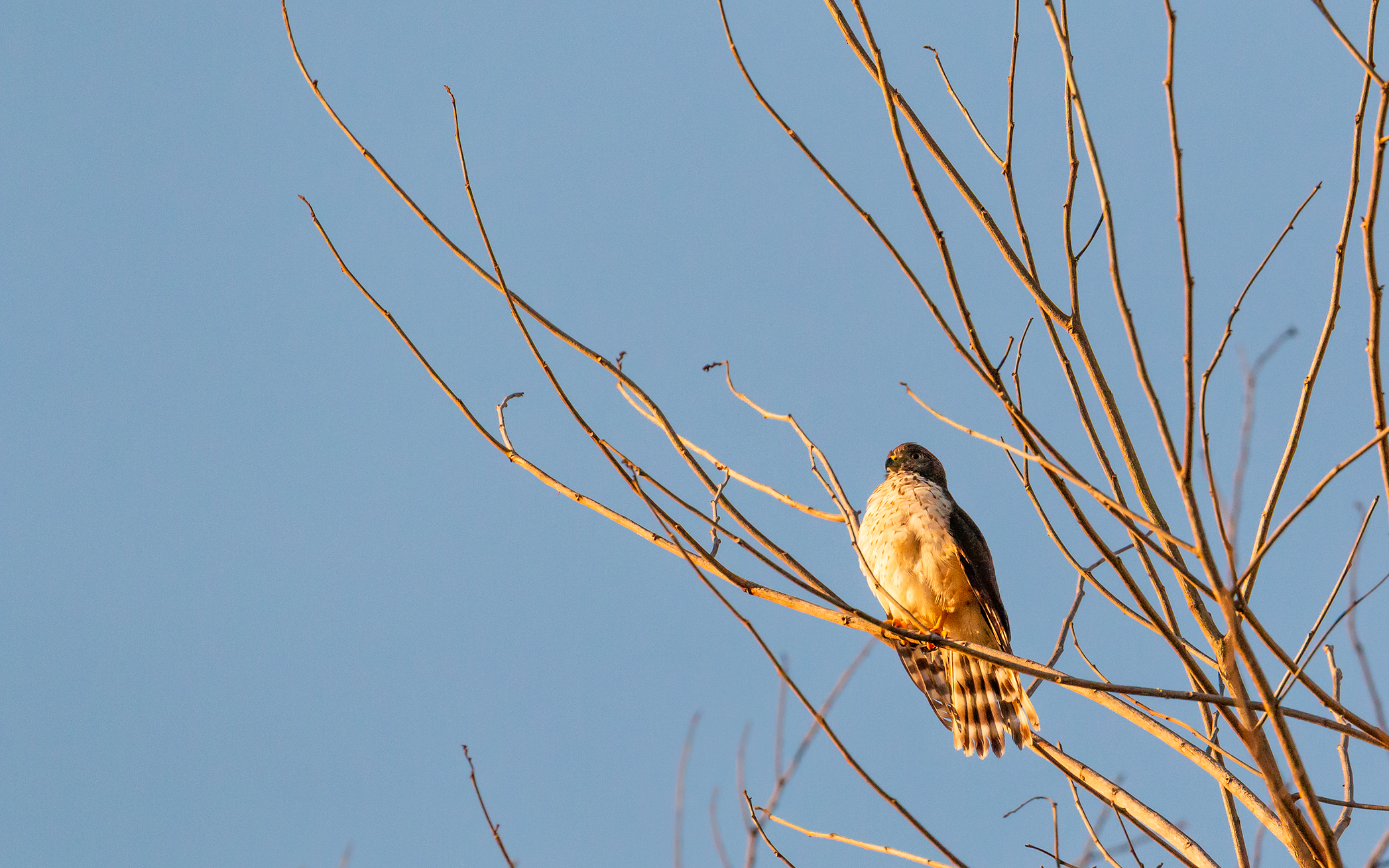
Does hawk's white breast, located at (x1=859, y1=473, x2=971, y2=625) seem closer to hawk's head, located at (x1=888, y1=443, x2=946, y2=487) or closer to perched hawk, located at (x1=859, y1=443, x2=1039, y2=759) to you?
perched hawk, located at (x1=859, y1=443, x2=1039, y2=759)

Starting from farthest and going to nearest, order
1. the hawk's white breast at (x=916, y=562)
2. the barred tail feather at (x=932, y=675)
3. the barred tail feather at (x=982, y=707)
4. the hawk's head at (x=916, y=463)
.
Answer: the hawk's head at (x=916, y=463), the hawk's white breast at (x=916, y=562), the barred tail feather at (x=932, y=675), the barred tail feather at (x=982, y=707)

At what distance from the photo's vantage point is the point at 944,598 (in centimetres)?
502

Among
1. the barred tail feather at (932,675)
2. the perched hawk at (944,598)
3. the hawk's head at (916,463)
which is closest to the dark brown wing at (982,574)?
the perched hawk at (944,598)

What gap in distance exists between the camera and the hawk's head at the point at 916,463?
5969 millimetres

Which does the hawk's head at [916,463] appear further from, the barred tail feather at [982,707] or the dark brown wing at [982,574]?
the barred tail feather at [982,707]

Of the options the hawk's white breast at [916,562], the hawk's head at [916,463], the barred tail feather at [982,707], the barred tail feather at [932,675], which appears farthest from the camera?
the hawk's head at [916,463]

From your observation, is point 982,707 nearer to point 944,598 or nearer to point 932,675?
point 932,675

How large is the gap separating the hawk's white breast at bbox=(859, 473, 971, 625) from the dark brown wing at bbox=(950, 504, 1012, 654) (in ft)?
0.13

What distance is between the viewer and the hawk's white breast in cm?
500

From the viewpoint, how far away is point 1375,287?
79.2 inches

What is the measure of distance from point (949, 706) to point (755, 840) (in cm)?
209

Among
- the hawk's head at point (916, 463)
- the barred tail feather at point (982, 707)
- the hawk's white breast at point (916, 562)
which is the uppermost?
the hawk's head at point (916, 463)

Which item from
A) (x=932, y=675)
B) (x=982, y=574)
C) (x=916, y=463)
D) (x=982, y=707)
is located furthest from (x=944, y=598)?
(x=916, y=463)

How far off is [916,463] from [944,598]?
113 cm
